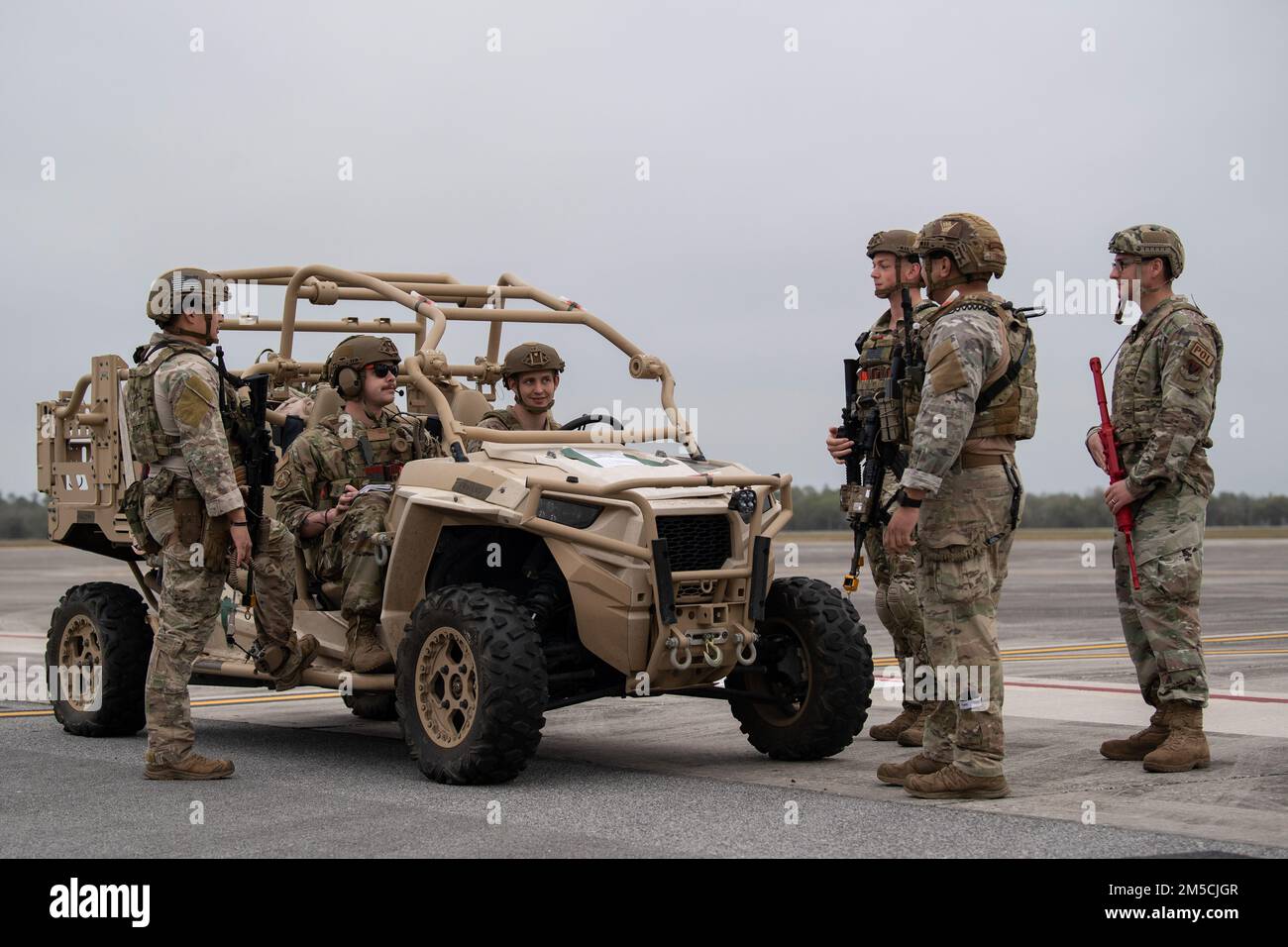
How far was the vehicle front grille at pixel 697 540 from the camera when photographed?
24.9 ft

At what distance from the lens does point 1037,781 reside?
7.23 m

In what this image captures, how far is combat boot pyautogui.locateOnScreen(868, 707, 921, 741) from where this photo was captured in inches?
346

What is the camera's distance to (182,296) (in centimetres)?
791

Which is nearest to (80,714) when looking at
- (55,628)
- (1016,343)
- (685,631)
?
(55,628)

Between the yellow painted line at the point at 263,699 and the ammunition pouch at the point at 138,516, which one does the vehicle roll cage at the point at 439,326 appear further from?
the yellow painted line at the point at 263,699

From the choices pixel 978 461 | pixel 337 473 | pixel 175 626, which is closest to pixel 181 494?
pixel 175 626

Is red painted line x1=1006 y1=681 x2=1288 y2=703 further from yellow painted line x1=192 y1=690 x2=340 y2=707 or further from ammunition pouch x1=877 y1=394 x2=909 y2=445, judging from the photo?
yellow painted line x1=192 y1=690 x2=340 y2=707

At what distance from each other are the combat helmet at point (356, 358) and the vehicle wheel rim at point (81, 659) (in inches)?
85.8

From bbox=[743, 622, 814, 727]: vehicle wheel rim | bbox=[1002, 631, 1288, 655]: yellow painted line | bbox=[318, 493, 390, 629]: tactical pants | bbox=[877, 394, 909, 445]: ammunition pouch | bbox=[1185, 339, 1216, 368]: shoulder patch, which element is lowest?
bbox=[1002, 631, 1288, 655]: yellow painted line

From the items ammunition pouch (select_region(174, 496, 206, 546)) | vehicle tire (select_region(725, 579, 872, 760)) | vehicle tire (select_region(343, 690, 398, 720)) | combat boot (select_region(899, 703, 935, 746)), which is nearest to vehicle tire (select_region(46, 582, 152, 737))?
vehicle tire (select_region(343, 690, 398, 720))

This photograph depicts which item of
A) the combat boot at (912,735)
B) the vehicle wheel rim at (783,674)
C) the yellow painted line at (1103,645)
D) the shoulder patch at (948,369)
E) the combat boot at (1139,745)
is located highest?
the shoulder patch at (948,369)

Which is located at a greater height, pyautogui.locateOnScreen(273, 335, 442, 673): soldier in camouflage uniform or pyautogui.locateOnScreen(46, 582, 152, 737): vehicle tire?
pyautogui.locateOnScreen(273, 335, 442, 673): soldier in camouflage uniform

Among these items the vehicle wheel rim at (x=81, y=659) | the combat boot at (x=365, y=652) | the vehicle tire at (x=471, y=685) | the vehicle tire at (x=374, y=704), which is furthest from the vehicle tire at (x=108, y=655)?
the vehicle tire at (x=471, y=685)

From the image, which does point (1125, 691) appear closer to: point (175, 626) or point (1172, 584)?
point (1172, 584)
